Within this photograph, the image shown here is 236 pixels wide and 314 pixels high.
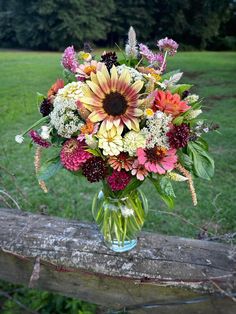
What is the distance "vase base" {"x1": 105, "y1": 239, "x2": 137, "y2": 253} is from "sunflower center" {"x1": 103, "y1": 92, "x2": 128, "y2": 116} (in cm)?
53

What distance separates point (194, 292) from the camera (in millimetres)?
1343

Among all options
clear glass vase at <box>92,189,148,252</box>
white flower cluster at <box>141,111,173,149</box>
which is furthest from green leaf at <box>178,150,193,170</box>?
clear glass vase at <box>92,189,148,252</box>

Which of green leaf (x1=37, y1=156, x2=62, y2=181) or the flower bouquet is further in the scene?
green leaf (x1=37, y1=156, x2=62, y2=181)

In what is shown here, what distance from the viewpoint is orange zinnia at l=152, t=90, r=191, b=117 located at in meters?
1.20

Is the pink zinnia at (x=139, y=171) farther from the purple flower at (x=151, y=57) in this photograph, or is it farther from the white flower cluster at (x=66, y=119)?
the purple flower at (x=151, y=57)

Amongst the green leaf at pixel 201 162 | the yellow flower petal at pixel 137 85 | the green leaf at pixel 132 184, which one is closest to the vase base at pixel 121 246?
the green leaf at pixel 132 184

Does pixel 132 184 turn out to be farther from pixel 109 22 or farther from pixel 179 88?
pixel 109 22

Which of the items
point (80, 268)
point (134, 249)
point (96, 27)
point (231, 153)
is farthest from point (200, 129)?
point (96, 27)

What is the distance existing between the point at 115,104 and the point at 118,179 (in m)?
0.24

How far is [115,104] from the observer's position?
3.97 feet

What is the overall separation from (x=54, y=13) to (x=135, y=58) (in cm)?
2378

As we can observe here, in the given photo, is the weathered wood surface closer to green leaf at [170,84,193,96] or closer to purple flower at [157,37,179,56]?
green leaf at [170,84,193,96]

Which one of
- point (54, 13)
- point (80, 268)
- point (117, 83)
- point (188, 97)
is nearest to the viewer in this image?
point (117, 83)

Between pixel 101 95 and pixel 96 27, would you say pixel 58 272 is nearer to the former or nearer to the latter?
pixel 101 95
